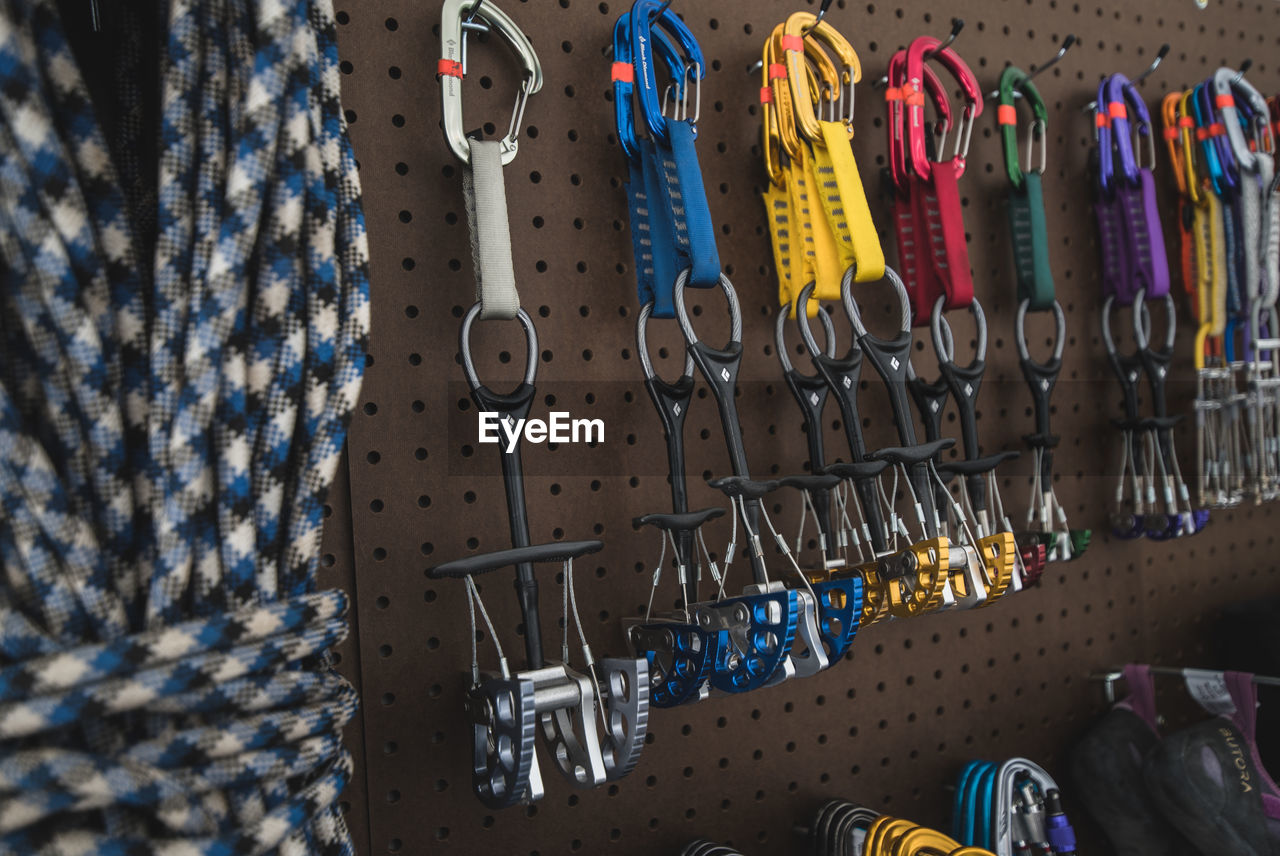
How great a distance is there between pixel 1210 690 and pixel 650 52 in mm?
1523

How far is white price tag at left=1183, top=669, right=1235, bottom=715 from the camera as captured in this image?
1579 mm

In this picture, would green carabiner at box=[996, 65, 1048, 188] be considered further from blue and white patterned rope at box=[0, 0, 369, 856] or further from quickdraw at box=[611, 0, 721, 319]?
blue and white patterned rope at box=[0, 0, 369, 856]

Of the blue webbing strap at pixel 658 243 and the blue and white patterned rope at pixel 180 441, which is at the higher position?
the blue webbing strap at pixel 658 243

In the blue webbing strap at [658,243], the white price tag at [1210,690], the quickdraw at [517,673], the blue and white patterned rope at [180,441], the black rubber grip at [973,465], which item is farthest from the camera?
the white price tag at [1210,690]

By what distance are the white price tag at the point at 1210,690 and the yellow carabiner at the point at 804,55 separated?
1215 millimetres

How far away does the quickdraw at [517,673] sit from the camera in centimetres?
91

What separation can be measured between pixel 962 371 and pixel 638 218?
57 cm

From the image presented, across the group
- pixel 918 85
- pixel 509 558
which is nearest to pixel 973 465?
pixel 918 85

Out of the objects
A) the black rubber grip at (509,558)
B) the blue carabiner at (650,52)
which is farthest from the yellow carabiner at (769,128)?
the black rubber grip at (509,558)

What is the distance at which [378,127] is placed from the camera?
1118 millimetres

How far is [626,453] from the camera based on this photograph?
4.11 feet

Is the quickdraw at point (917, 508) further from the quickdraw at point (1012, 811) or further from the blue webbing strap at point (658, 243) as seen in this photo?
the quickdraw at point (1012, 811)

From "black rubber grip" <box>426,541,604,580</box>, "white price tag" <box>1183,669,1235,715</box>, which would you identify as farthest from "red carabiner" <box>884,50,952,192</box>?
"white price tag" <box>1183,669,1235,715</box>

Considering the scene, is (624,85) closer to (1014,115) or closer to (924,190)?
(924,190)
